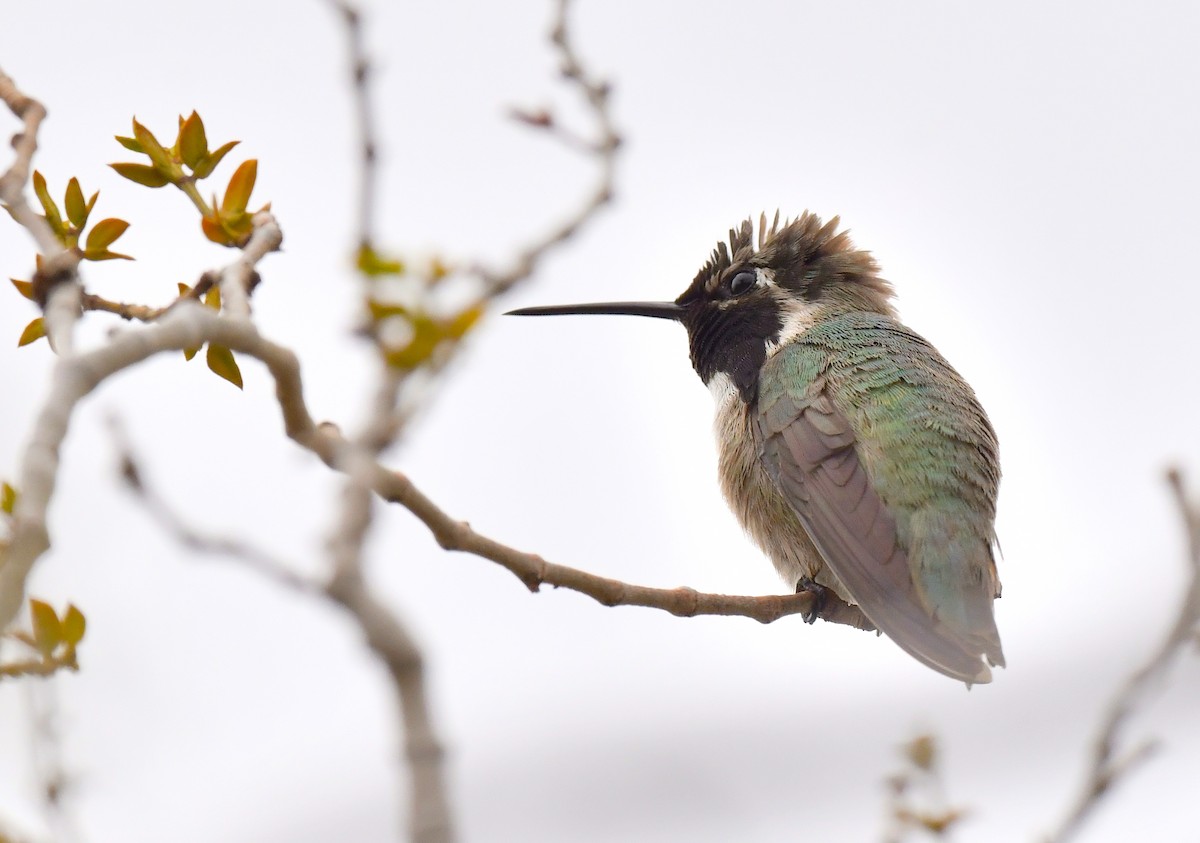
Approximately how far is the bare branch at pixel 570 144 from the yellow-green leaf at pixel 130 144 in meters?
1.13

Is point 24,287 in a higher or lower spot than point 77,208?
lower

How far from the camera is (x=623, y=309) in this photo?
7750 mm

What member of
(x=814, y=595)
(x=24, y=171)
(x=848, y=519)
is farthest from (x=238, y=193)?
(x=814, y=595)

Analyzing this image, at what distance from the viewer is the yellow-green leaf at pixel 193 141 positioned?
350 cm

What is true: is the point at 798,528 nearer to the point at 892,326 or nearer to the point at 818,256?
the point at 892,326

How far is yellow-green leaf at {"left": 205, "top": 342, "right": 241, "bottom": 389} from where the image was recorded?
3395 millimetres

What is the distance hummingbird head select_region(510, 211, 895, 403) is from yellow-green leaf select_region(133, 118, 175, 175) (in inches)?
151

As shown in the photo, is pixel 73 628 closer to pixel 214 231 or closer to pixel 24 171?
pixel 24 171

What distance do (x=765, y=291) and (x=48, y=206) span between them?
4.74m

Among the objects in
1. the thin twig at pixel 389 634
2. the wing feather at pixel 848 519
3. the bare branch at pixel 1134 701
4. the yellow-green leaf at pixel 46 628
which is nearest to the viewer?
the thin twig at pixel 389 634

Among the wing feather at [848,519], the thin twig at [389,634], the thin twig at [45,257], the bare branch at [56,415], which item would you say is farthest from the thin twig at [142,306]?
the wing feather at [848,519]

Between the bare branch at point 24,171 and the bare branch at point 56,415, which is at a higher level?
the bare branch at point 24,171

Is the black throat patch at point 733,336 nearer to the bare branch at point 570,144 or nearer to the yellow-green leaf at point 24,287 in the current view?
the bare branch at point 570,144

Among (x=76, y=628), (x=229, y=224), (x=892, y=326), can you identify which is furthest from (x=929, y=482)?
(x=76, y=628)
